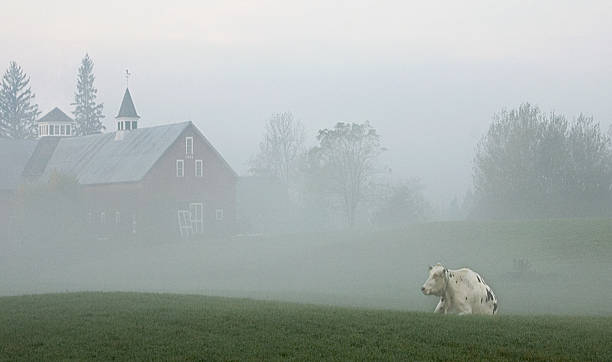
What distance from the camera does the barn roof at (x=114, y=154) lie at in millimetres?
72062

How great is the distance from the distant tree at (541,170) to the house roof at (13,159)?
46.3 m

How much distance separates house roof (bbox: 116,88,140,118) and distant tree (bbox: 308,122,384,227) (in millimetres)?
21461

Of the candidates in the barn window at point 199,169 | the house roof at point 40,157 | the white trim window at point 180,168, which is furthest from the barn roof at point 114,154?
the barn window at point 199,169

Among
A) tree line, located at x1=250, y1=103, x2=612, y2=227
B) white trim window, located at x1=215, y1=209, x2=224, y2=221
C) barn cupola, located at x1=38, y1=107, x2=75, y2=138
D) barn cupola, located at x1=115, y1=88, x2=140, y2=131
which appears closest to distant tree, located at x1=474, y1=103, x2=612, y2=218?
tree line, located at x1=250, y1=103, x2=612, y2=227

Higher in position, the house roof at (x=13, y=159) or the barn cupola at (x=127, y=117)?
the barn cupola at (x=127, y=117)

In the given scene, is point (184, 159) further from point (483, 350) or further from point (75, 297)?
point (483, 350)

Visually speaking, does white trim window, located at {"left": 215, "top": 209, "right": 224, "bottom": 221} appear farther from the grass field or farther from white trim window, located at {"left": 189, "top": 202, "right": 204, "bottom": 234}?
the grass field

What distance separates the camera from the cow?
17.2 m

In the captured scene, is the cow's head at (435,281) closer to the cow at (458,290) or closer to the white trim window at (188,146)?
the cow at (458,290)

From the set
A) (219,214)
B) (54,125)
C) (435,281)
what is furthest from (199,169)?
(435,281)

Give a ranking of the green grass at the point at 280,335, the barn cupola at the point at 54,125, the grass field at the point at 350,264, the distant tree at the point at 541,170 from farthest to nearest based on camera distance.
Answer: the barn cupola at the point at 54,125, the distant tree at the point at 541,170, the grass field at the point at 350,264, the green grass at the point at 280,335

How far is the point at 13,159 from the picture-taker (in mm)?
82875

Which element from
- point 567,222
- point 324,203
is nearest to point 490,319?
point 567,222

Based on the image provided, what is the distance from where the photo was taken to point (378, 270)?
4850cm
